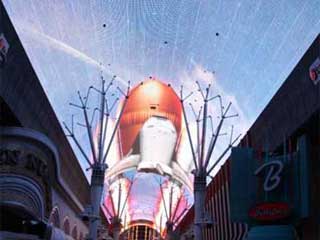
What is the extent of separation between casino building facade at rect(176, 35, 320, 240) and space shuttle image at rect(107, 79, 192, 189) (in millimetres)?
31715

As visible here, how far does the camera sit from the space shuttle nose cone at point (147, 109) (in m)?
54.8

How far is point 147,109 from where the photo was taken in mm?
54938

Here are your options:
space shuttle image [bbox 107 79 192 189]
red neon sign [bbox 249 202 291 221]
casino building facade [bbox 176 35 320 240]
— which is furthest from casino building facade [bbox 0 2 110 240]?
space shuttle image [bbox 107 79 192 189]

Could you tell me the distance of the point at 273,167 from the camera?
1809cm

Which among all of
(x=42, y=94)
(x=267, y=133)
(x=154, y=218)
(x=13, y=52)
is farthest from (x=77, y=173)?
(x=154, y=218)

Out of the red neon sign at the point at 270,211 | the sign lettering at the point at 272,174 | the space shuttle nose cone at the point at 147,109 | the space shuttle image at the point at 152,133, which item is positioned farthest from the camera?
the space shuttle nose cone at the point at 147,109

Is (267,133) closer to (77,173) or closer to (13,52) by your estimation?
(13,52)

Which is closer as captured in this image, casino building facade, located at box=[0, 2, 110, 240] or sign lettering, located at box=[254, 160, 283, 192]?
casino building facade, located at box=[0, 2, 110, 240]

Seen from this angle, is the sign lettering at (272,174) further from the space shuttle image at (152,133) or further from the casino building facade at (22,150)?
the space shuttle image at (152,133)

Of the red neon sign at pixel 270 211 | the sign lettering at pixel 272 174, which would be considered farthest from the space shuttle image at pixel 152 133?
the red neon sign at pixel 270 211

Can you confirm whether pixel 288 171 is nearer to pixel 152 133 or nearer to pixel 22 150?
pixel 22 150

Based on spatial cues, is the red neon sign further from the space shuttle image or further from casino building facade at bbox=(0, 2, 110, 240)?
the space shuttle image

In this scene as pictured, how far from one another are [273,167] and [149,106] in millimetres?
37234

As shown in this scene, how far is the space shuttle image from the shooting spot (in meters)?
52.8
